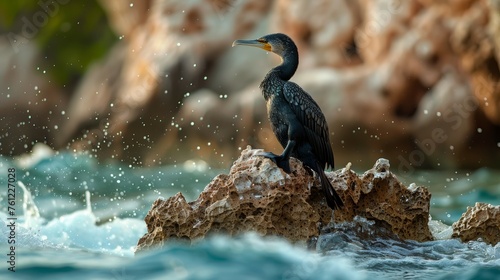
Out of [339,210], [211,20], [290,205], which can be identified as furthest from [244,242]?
[211,20]

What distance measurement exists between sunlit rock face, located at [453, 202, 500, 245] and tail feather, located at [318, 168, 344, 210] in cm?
92

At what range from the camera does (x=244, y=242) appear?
14.0ft

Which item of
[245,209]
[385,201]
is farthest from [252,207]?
[385,201]

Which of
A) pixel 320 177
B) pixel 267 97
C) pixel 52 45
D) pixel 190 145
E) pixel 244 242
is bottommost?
pixel 244 242

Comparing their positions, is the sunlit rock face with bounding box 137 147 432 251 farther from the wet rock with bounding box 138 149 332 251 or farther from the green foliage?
the green foliage

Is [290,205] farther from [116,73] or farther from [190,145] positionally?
[116,73]

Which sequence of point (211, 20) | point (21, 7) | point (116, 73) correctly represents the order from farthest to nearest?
point (21, 7), point (116, 73), point (211, 20)

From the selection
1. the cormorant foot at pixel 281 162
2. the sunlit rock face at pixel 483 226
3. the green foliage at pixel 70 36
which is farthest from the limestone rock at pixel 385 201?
the green foliage at pixel 70 36

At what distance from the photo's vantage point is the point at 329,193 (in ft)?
14.4

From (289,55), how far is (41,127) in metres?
9.65

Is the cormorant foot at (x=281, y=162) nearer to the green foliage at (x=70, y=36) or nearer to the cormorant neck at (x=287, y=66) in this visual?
the cormorant neck at (x=287, y=66)

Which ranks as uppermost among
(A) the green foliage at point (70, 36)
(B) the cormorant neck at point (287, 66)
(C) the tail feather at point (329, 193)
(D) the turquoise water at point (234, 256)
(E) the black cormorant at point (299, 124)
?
(A) the green foliage at point (70, 36)

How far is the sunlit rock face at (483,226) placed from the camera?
4840 millimetres

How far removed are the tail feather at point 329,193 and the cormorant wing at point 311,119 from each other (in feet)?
→ 0.48
